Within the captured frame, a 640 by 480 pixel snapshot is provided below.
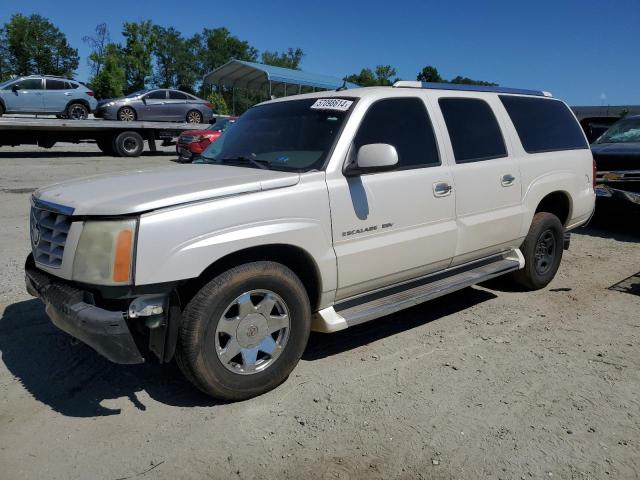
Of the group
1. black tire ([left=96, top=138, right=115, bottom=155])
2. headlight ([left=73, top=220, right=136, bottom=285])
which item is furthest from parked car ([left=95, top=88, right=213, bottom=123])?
headlight ([left=73, top=220, right=136, bottom=285])

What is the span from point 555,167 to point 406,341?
8.02 ft

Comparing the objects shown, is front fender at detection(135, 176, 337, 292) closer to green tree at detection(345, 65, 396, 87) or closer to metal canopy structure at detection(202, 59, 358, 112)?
metal canopy structure at detection(202, 59, 358, 112)

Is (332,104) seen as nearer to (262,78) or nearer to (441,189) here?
(441,189)

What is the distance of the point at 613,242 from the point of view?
25.4ft

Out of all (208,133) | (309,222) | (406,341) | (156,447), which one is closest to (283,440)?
(156,447)

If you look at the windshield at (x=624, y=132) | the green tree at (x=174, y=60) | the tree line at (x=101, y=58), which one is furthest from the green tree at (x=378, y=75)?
the windshield at (x=624, y=132)

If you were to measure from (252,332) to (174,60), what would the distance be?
3399 inches

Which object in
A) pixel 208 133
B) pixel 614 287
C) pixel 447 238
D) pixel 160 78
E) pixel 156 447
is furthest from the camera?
pixel 160 78

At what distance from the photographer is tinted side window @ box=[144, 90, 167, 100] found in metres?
19.8

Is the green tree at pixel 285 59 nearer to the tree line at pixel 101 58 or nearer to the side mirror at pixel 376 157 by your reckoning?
the tree line at pixel 101 58

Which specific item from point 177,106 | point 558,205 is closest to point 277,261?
point 558,205

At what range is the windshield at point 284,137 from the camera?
11.9 ft

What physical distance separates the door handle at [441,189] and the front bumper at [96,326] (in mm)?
2391

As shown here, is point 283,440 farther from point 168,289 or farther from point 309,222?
point 309,222
